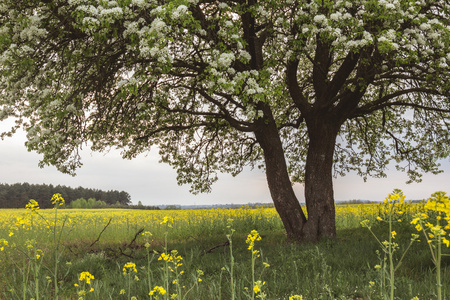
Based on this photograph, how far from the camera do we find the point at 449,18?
997 centimetres

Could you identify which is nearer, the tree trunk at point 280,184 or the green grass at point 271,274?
the green grass at point 271,274

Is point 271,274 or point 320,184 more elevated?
point 320,184

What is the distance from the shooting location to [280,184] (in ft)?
38.4

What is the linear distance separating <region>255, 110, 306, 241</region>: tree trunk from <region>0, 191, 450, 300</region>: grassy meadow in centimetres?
78

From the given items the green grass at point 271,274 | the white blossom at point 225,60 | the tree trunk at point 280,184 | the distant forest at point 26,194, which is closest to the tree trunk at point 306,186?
the tree trunk at point 280,184

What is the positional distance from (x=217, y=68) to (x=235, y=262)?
4.36 metres

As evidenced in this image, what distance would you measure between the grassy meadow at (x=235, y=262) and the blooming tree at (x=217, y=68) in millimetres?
2774

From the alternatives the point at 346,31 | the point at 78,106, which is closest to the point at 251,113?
the point at 346,31

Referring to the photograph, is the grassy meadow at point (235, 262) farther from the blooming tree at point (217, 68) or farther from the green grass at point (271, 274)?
the blooming tree at point (217, 68)

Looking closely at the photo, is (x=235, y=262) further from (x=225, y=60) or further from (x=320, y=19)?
(x=320, y=19)

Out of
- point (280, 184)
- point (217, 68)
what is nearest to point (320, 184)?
point (280, 184)

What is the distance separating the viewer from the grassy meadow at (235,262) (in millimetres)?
3398

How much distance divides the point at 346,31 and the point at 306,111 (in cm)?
413

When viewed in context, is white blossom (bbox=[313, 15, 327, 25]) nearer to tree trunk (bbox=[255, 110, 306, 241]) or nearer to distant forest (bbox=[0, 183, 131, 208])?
tree trunk (bbox=[255, 110, 306, 241])
